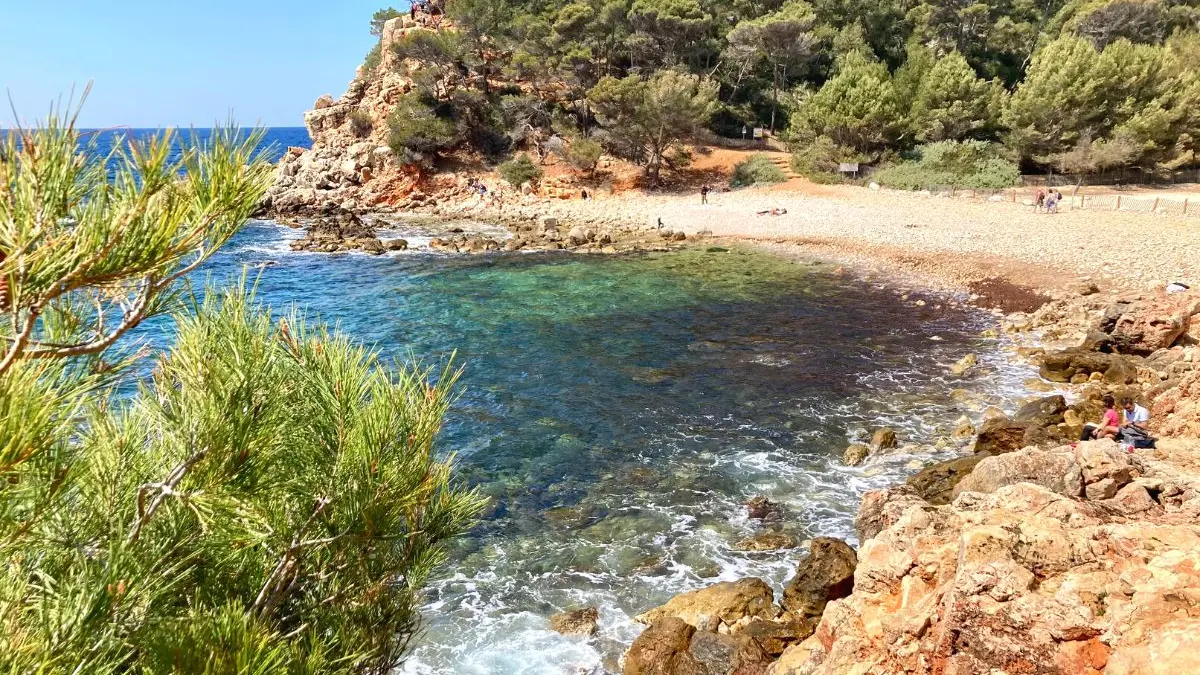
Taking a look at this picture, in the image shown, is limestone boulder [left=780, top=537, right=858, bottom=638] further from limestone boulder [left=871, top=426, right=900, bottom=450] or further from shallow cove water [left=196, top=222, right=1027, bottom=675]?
limestone boulder [left=871, top=426, right=900, bottom=450]

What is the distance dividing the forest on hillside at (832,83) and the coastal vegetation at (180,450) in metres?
43.6

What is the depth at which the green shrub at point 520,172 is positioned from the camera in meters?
48.6

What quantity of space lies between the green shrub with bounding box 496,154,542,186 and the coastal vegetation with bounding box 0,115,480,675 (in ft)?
148

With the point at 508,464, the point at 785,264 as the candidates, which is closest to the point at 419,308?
the point at 508,464

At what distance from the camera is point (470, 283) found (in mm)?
29375

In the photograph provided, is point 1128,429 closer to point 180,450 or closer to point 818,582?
point 818,582

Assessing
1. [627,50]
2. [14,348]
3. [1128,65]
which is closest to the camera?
[14,348]

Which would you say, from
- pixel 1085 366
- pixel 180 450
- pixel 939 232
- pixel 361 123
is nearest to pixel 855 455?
pixel 1085 366

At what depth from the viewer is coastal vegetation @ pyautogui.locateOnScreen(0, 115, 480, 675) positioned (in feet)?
8.86

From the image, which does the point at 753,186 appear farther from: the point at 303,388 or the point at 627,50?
the point at 303,388

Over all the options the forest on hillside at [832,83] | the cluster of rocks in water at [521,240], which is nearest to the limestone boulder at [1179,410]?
the cluster of rocks in water at [521,240]

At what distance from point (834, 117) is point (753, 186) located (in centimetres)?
698

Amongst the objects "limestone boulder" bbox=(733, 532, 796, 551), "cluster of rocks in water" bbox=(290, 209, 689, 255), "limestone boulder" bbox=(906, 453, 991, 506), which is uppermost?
"cluster of rocks in water" bbox=(290, 209, 689, 255)

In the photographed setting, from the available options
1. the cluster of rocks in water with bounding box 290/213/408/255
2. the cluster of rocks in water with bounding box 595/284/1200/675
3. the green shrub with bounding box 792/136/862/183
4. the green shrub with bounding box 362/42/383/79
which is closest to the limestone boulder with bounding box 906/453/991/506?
the cluster of rocks in water with bounding box 595/284/1200/675
